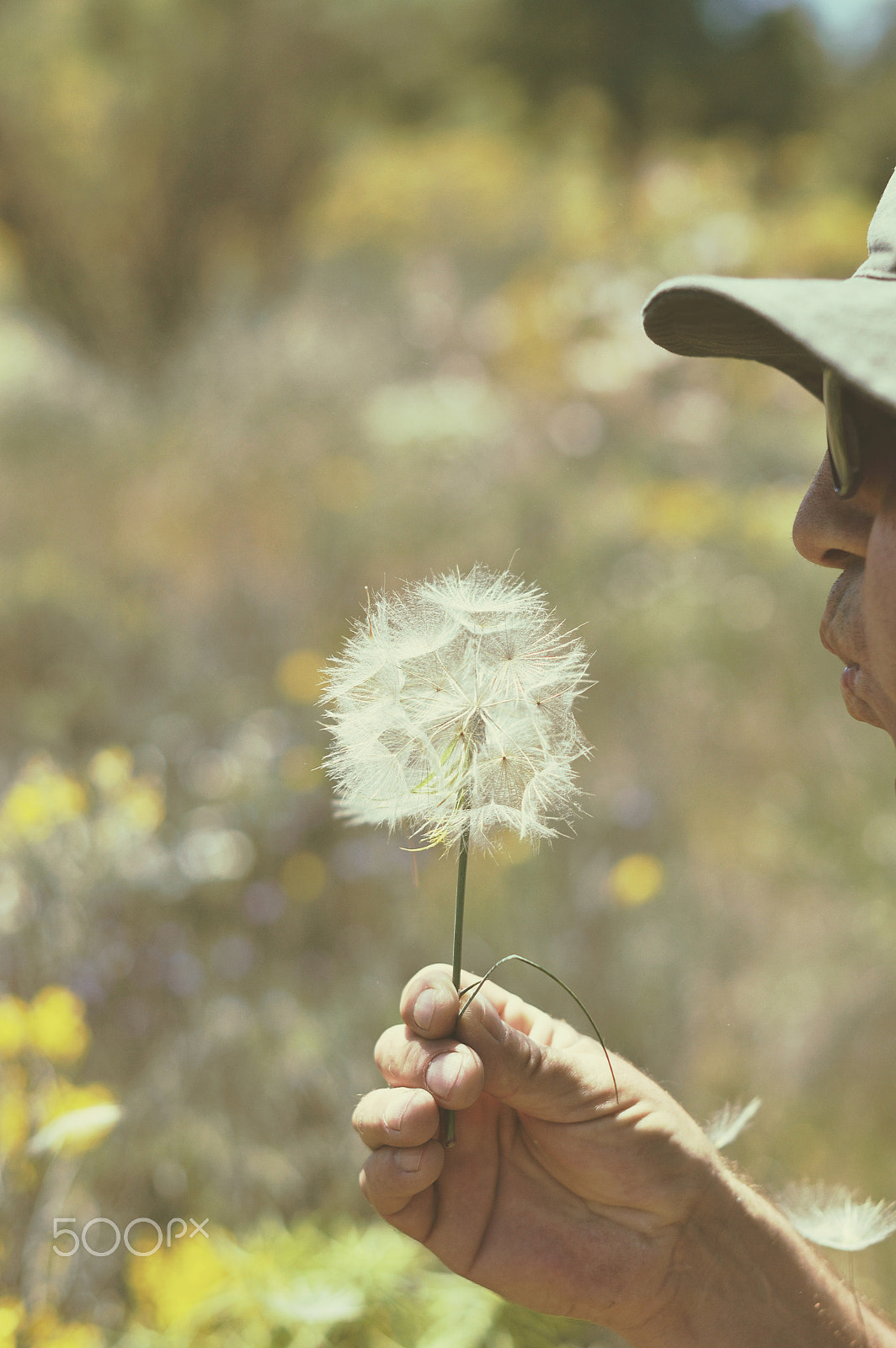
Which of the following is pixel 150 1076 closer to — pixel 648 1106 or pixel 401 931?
pixel 401 931

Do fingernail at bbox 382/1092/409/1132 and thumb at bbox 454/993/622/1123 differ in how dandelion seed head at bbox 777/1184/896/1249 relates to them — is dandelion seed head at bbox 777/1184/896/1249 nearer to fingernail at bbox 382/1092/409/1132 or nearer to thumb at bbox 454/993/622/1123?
thumb at bbox 454/993/622/1123

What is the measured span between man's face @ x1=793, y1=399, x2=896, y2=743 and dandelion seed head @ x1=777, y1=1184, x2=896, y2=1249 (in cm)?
79

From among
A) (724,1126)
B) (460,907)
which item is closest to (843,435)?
(460,907)

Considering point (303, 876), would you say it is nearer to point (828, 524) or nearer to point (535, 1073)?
point (535, 1073)

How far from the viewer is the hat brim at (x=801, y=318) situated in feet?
2.66

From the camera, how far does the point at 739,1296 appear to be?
1.22m

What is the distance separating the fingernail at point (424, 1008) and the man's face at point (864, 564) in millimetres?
563

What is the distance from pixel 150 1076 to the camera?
2121 mm

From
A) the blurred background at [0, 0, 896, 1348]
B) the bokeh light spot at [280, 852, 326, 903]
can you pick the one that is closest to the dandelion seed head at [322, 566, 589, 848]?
the blurred background at [0, 0, 896, 1348]

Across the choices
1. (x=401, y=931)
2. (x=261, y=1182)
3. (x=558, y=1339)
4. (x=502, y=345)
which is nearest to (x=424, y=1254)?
(x=558, y=1339)

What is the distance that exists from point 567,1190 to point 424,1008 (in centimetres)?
40

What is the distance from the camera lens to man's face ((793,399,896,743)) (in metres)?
0.96

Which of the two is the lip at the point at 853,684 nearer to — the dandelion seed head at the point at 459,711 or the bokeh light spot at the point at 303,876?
the dandelion seed head at the point at 459,711

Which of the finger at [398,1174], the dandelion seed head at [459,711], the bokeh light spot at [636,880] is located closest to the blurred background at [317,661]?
the bokeh light spot at [636,880]
